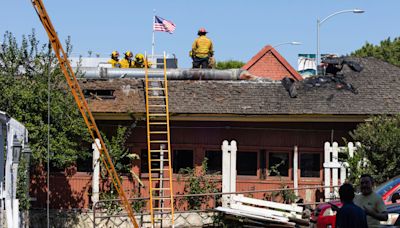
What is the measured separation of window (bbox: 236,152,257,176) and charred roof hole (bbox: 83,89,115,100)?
4499 mm

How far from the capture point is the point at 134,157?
1067 inches

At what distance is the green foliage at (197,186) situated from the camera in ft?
86.1

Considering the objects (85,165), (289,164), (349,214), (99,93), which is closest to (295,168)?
(289,164)

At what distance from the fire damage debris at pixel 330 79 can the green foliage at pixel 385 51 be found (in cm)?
3588

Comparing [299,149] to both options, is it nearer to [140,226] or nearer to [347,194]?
[140,226]

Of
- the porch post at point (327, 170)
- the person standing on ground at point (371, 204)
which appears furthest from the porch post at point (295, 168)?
the person standing on ground at point (371, 204)

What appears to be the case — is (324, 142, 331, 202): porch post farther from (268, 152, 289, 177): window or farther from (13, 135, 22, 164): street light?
(13, 135, 22, 164): street light

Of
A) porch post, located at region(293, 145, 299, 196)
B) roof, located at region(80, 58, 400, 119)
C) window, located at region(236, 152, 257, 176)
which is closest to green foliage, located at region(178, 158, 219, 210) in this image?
window, located at region(236, 152, 257, 176)

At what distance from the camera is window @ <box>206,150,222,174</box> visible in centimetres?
2755

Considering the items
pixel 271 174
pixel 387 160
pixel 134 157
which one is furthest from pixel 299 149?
pixel 134 157

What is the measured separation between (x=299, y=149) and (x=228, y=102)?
2679mm

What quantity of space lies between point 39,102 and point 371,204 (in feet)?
45.7

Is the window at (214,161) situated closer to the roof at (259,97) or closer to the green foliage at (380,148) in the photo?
the roof at (259,97)

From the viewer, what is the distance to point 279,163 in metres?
27.3
